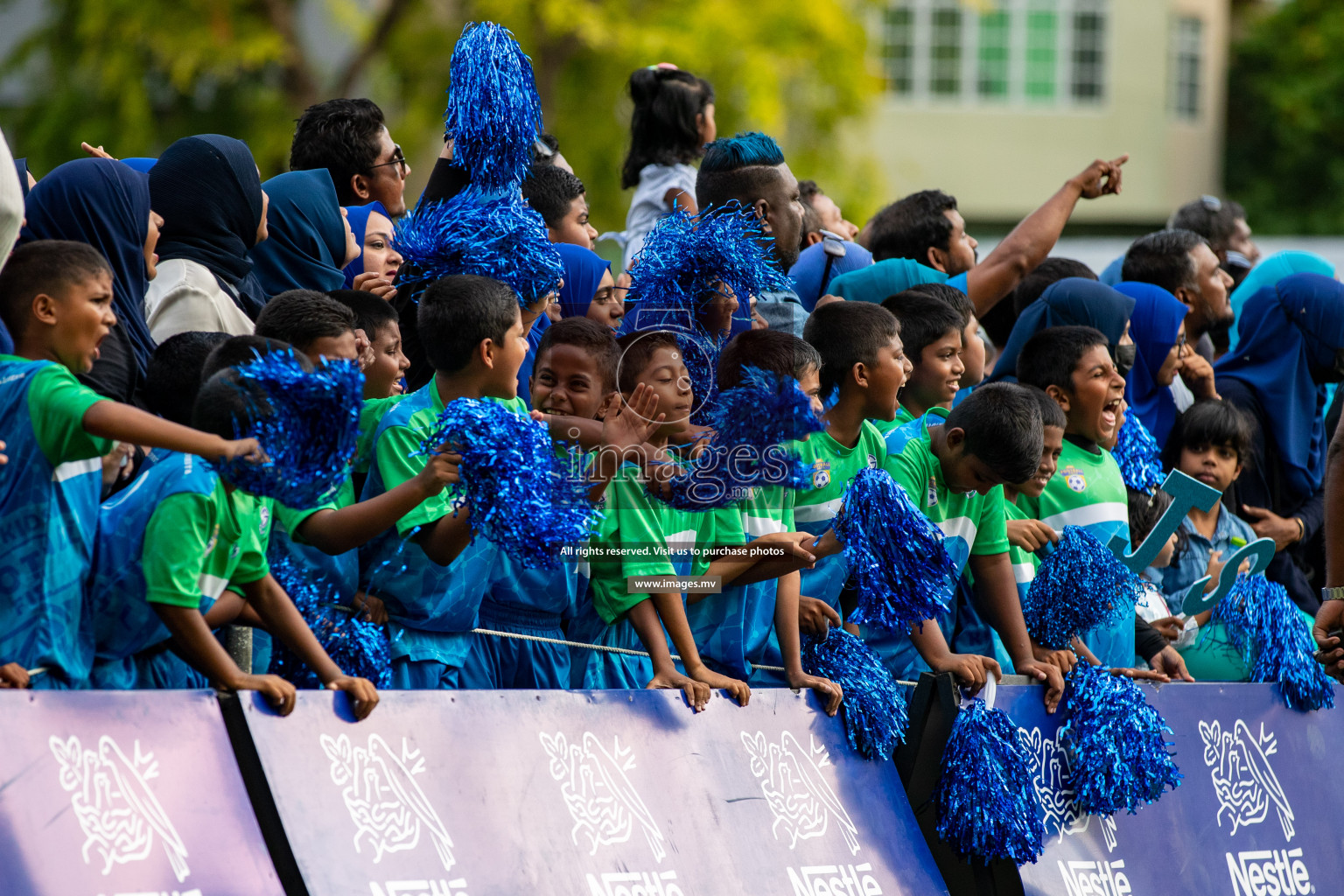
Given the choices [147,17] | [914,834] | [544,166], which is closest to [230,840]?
[914,834]

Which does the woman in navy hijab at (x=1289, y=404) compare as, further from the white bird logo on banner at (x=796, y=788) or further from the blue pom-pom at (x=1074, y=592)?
the white bird logo on banner at (x=796, y=788)

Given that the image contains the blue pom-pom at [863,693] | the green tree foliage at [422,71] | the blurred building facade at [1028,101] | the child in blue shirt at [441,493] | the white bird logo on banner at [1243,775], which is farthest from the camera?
the blurred building facade at [1028,101]

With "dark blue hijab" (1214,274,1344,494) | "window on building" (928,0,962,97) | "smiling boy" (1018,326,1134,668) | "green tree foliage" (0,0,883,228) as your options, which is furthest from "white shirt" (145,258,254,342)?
"window on building" (928,0,962,97)

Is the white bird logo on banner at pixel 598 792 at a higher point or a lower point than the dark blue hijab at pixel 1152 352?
lower

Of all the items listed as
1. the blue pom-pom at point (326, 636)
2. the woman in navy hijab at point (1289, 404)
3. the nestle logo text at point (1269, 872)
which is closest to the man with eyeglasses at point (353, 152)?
the blue pom-pom at point (326, 636)

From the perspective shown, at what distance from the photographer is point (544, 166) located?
616 centimetres

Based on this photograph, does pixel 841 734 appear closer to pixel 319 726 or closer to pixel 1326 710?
pixel 319 726

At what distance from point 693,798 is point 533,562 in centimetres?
80

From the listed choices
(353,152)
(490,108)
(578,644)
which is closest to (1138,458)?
(578,644)

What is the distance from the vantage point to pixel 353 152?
18.9ft

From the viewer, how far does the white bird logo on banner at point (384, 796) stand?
371 cm

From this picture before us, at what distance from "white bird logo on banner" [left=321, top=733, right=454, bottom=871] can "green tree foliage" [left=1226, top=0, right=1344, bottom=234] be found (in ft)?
85.6

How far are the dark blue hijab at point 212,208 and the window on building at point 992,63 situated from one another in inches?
966

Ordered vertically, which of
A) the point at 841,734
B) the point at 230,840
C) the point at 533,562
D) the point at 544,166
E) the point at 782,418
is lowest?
the point at 841,734
